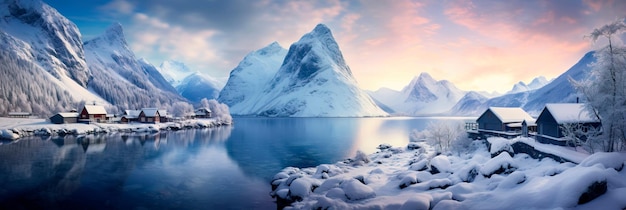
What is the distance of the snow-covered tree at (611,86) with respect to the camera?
23641 millimetres

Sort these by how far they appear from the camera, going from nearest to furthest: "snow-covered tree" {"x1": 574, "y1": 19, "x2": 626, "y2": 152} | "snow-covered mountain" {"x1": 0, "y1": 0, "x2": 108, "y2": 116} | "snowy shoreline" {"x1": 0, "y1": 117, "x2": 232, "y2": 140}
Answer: "snow-covered tree" {"x1": 574, "y1": 19, "x2": 626, "y2": 152}
"snowy shoreline" {"x1": 0, "y1": 117, "x2": 232, "y2": 140}
"snow-covered mountain" {"x1": 0, "y1": 0, "x2": 108, "y2": 116}

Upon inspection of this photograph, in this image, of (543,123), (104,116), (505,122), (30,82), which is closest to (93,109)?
(104,116)

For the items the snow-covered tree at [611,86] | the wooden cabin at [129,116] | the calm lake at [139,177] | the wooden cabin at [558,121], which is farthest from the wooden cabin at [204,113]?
the snow-covered tree at [611,86]

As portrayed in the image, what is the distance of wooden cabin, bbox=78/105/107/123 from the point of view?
101938 millimetres

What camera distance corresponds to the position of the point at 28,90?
478 ft

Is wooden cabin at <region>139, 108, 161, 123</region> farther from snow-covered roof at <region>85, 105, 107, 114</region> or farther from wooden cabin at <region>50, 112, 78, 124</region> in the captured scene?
wooden cabin at <region>50, 112, 78, 124</region>

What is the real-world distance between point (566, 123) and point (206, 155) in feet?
165

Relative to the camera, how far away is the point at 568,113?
37.3m

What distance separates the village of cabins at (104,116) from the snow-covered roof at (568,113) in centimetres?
11685

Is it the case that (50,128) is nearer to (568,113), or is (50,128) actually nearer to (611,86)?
(568,113)

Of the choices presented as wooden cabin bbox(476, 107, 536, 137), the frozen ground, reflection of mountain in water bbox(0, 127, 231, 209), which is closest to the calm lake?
reflection of mountain in water bbox(0, 127, 231, 209)

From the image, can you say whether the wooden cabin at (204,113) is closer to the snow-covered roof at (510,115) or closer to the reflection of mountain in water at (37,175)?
the reflection of mountain in water at (37,175)

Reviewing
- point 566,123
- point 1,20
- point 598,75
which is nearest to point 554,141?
point 566,123

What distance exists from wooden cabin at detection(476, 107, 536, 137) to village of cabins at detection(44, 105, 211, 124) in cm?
10737
